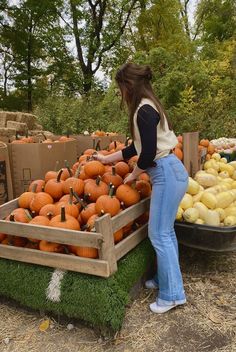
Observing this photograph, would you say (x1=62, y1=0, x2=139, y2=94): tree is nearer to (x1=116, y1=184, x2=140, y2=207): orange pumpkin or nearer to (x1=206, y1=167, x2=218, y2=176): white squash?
(x1=206, y1=167, x2=218, y2=176): white squash

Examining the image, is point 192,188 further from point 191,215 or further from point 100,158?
point 100,158

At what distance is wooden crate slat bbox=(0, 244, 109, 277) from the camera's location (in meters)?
2.40

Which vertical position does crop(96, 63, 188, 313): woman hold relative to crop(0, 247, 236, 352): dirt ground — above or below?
above

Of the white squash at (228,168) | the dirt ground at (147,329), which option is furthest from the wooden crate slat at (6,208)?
the white squash at (228,168)

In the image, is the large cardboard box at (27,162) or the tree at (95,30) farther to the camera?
the tree at (95,30)

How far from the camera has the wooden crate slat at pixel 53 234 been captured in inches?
94.1

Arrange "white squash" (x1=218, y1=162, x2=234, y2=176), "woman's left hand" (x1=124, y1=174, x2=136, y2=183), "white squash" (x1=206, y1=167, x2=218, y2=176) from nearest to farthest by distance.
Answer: "woman's left hand" (x1=124, y1=174, x2=136, y2=183), "white squash" (x1=206, y1=167, x2=218, y2=176), "white squash" (x1=218, y1=162, x2=234, y2=176)

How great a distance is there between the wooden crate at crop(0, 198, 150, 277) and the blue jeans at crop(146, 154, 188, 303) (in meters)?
0.23

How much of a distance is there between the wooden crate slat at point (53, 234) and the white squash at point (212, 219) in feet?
3.85

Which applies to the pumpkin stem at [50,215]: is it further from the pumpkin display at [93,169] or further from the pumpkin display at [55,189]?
the pumpkin display at [93,169]

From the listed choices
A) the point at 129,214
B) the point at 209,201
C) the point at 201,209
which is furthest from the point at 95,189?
the point at 209,201

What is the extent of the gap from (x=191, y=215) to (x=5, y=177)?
1.84m

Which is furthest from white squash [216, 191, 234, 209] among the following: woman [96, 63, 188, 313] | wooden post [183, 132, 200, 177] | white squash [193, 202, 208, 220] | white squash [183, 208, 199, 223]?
woman [96, 63, 188, 313]

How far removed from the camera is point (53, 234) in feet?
8.22
